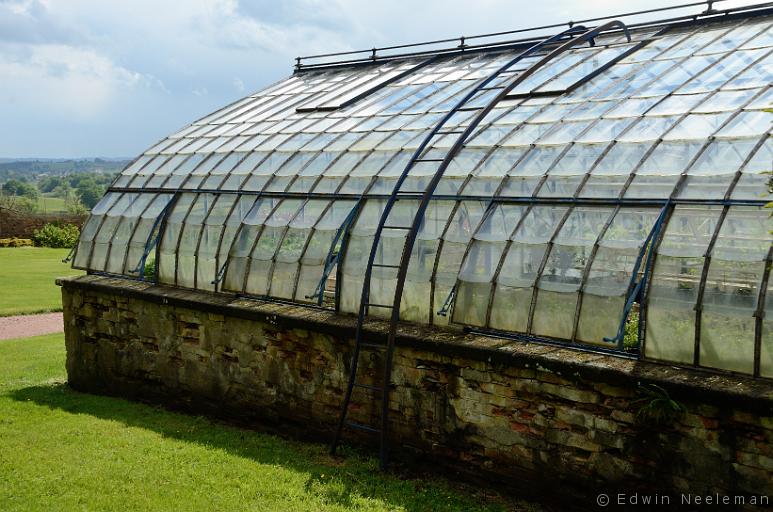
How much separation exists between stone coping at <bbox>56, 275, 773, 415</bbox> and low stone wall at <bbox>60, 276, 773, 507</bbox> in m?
0.02

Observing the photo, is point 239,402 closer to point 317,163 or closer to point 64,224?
point 317,163

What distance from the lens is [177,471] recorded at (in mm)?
11039

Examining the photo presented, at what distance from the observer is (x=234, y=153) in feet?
53.8

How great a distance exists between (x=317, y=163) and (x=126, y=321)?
17.3 ft

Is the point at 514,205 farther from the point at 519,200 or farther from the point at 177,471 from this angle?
the point at 177,471

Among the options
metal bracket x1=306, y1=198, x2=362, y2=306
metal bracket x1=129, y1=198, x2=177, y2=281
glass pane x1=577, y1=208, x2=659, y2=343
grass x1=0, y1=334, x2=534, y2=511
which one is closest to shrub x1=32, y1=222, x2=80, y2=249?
metal bracket x1=129, y1=198, x2=177, y2=281

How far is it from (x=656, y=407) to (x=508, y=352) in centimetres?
200

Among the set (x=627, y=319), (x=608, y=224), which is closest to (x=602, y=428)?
(x=627, y=319)

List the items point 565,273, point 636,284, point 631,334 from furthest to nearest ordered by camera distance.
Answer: point 565,273, point 631,334, point 636,284

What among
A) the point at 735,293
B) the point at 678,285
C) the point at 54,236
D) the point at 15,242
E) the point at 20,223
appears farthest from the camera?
the point at 20,223

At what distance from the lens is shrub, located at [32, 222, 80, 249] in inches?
2103

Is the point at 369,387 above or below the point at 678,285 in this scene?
below

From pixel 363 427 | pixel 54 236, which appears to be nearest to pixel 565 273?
pixel 363 427

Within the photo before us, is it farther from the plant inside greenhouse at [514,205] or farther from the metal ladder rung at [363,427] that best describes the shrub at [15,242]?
the metal ladder rung at [363,427]
